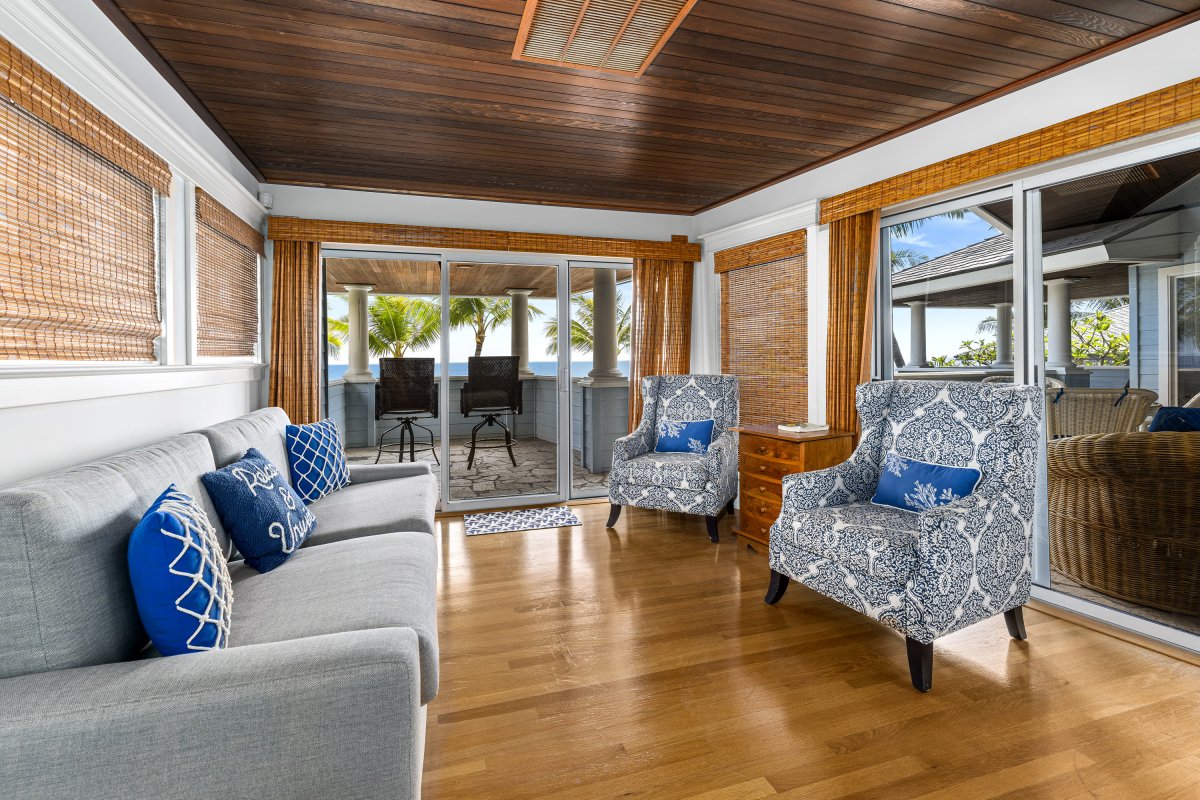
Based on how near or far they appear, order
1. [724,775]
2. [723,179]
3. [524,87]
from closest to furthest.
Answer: [724,775] → [524,87] → [723,179]

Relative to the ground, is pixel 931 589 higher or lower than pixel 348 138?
lower

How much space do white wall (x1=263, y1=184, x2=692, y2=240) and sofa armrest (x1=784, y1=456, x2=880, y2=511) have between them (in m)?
3.05

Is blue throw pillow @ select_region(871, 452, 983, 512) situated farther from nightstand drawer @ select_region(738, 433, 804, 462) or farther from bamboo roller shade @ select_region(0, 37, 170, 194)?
bamboo roller shade @ select_region(0, 37, 170, 194)

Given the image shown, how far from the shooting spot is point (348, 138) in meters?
3.57

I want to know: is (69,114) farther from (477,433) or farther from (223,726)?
(477,433)

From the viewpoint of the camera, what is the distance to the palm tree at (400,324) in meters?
4.70

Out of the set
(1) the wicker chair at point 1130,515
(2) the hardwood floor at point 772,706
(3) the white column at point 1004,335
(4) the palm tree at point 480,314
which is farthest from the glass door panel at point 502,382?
(1) the wicker chair at point 1130,515

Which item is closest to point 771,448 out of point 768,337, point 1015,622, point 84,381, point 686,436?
point 686,436

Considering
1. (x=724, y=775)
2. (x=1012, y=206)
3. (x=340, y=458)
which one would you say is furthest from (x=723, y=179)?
(x=724, y=775)

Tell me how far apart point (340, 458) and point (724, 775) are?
8.41ft

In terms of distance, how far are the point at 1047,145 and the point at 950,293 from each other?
878 mm

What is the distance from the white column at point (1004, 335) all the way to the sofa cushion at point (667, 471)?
1.71 metres

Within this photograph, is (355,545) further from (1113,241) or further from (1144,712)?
(1113,241)

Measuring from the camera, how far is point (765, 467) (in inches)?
148
